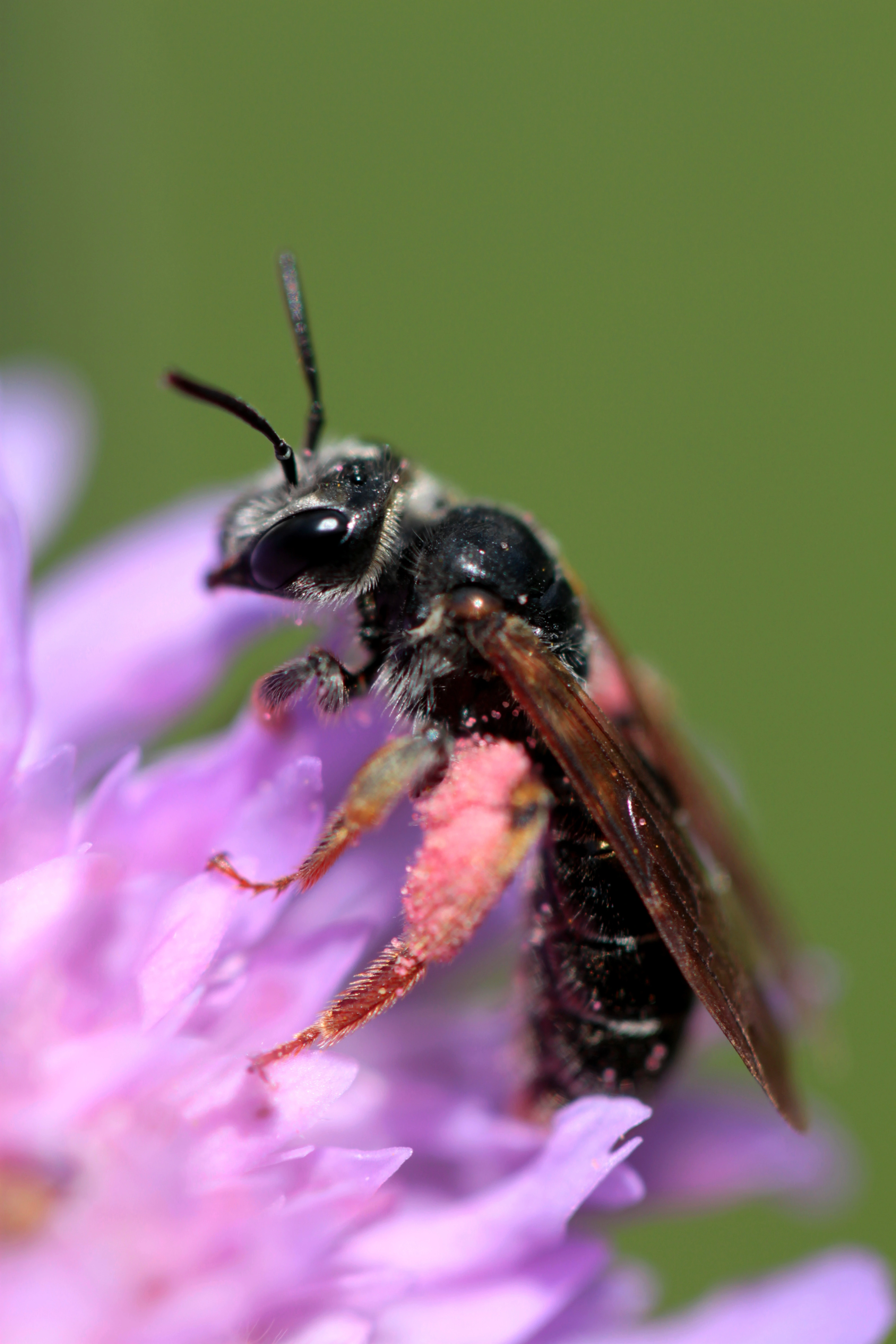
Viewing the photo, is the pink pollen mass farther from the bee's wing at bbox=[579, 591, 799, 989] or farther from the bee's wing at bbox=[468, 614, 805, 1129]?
the bee's wing at bbox=[579, 591, 799, 989]

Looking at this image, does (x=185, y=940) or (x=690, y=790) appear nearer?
(x=185, y=940)

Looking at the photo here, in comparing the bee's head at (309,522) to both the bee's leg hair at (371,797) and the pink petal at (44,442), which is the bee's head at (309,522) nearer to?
the bee's leg hair at (371,797)

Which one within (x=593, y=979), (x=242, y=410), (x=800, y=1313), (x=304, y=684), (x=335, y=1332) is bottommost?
(x=800, y=1313)

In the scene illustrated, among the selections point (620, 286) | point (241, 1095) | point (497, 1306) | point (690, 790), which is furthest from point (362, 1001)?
point (620, 286)

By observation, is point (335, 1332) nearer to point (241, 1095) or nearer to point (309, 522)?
point (241, 1095)

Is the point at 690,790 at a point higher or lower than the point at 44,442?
lower

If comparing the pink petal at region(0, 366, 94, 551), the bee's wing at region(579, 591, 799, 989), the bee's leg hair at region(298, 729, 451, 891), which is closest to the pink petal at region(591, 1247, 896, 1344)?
the bee's wing at region(579, 591, 799, 989)

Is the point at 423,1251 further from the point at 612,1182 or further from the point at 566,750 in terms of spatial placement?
the point at 566,750
